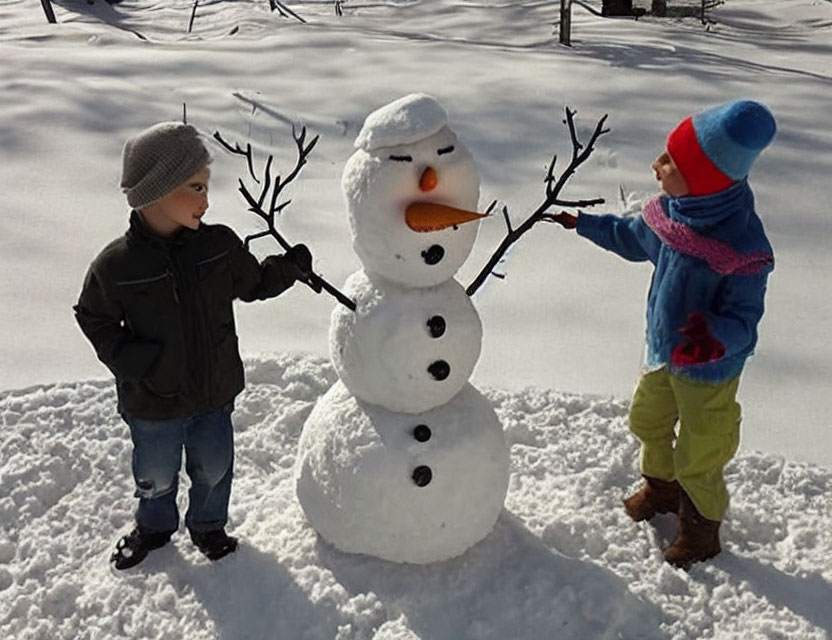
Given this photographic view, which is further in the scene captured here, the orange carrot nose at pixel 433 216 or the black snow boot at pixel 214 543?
the black snow boot at pixel 214 543

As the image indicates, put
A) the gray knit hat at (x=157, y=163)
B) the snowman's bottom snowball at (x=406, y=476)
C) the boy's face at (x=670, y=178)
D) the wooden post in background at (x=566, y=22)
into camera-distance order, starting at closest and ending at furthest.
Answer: the gray knit hat at (x=157, y=163)
the boy's face at (x=670, y=178)
the snowman's bottom snowball at (x=406, y=476)
the wooden post in background at (x=566, y=22)

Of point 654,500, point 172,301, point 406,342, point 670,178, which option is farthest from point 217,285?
point 654,500

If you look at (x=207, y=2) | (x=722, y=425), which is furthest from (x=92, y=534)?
(x=207, y=2)

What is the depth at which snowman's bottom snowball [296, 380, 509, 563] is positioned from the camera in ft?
7.23

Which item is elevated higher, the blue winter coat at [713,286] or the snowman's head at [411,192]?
the snowman's head at [411,192]

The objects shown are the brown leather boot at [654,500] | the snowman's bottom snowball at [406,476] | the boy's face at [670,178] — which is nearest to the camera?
the boy's face at [670,178]

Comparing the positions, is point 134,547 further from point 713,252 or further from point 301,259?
point 713,252

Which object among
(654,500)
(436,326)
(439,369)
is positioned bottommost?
(654,500)

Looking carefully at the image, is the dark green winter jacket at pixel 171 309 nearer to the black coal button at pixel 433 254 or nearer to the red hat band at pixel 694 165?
the black coal button at pixel 433 254

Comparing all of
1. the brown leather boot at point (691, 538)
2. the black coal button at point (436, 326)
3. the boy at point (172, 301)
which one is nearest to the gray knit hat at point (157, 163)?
the boy at point (172, 301)

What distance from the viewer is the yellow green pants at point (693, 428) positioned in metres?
2.26

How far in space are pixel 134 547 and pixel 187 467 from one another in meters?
0.27

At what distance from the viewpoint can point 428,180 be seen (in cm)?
201

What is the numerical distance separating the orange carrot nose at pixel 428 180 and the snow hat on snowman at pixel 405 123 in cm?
8
